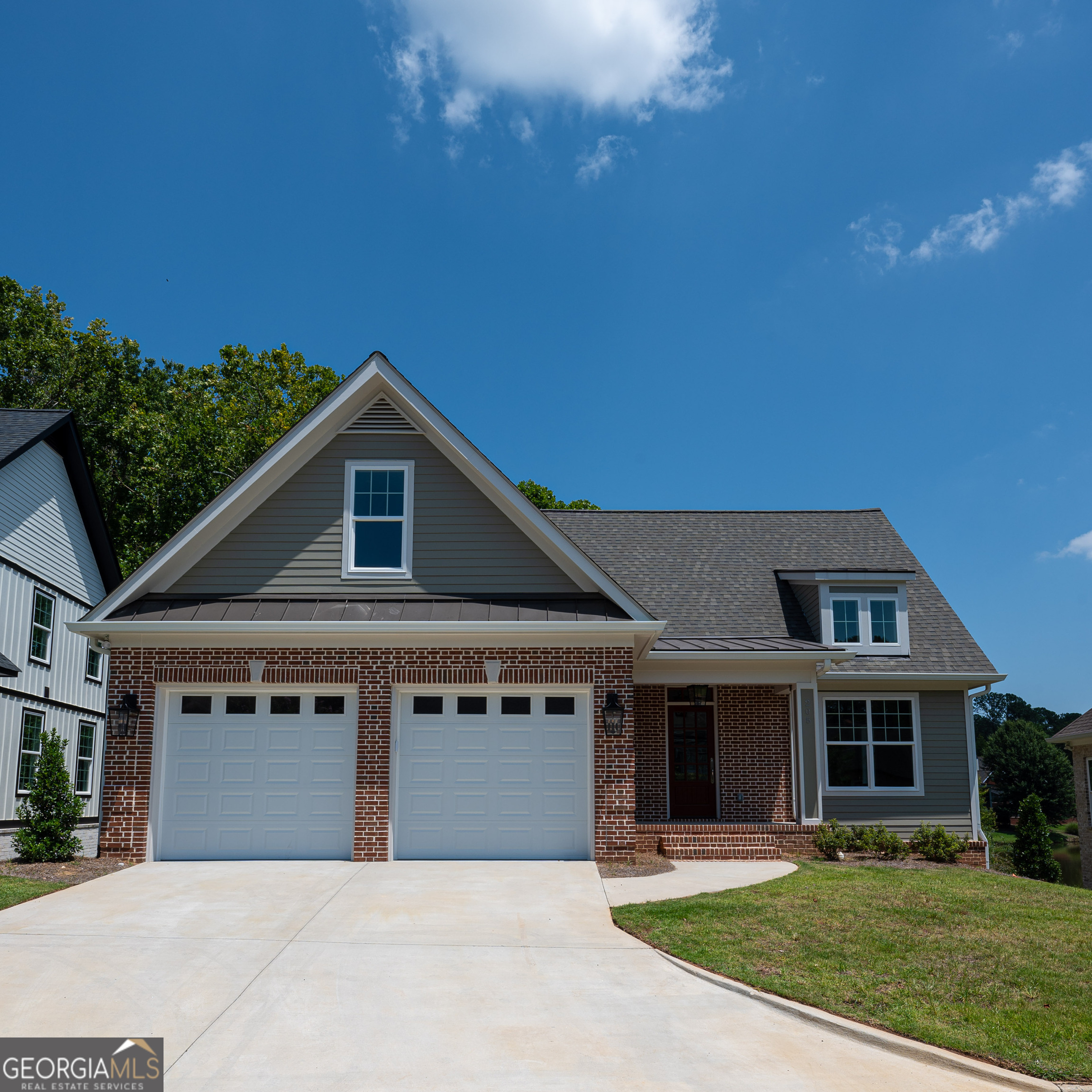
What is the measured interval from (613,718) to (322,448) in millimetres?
5978

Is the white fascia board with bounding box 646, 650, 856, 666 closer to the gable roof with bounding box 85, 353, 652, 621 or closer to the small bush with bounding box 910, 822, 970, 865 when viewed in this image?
the gable roof with bounding box 85, 353, 652, 621

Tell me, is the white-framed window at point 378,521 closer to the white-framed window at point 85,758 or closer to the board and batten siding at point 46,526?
the board and batten siding at point 46,526

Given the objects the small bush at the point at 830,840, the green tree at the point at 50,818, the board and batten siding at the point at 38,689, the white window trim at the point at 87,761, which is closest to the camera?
the green tree at the point at 50,818

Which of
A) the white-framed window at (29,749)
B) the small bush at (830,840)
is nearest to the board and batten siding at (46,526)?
the white-framed window at (29,749)

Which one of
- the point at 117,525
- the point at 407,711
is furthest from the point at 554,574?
the point at 117,525

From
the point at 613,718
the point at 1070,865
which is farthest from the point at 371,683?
the point at 1070,865

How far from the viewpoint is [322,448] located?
14578 millimetres

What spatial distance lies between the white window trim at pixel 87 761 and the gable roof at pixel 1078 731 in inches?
962

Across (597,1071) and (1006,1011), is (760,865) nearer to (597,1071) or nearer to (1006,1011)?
(1006,1011)

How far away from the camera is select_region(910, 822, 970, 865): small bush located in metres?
15.9

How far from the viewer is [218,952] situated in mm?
8305

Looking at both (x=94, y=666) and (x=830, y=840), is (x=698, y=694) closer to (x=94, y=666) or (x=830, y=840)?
(x=830, y=840)

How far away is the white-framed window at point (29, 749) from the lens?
1845 centimetres

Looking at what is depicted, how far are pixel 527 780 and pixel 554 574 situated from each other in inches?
118
